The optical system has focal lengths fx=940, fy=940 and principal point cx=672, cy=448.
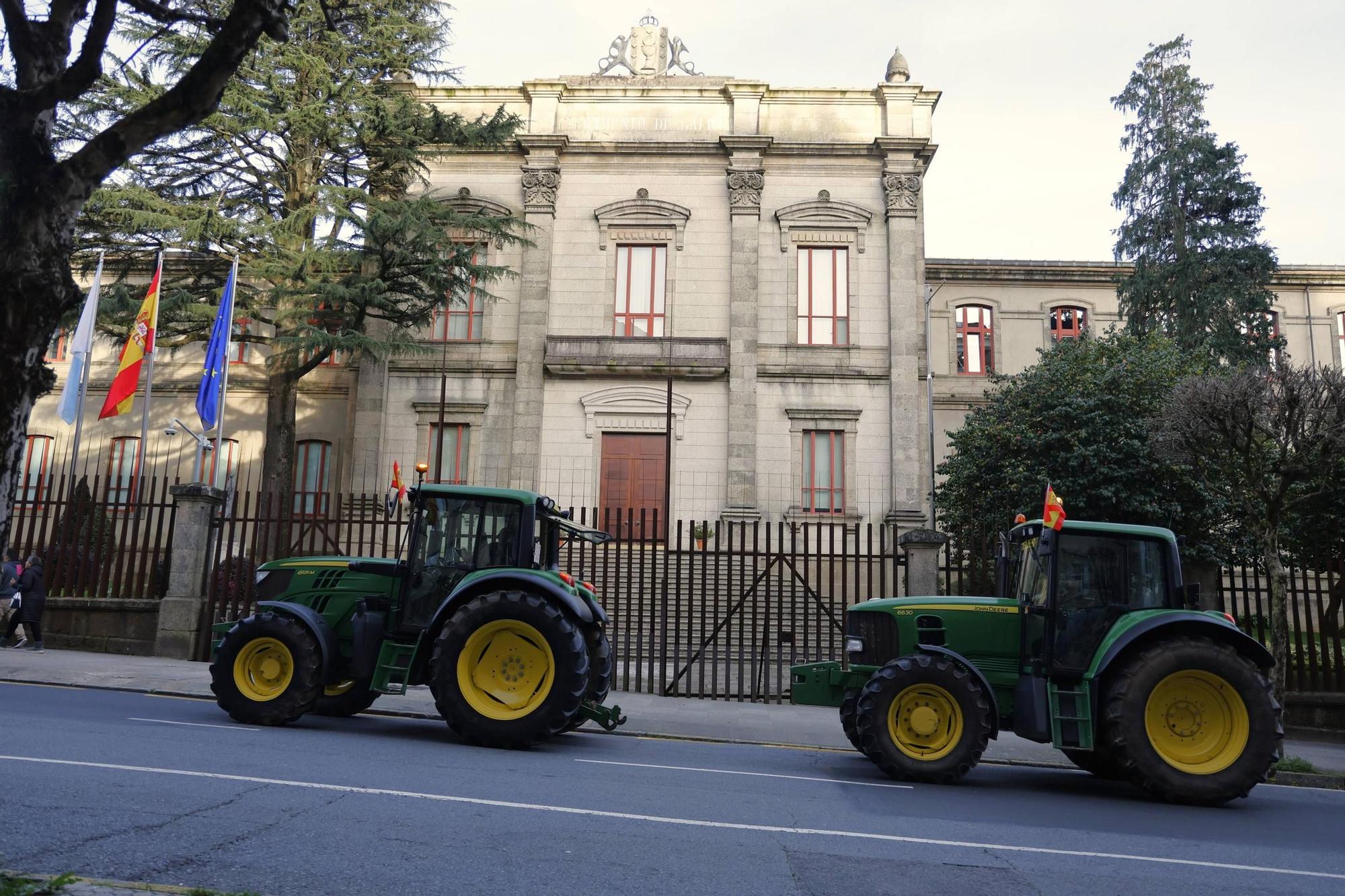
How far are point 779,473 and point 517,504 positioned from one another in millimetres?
17090

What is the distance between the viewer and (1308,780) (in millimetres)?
10023

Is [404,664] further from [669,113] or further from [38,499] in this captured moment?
[669,113]

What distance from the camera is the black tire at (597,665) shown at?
29.8ft

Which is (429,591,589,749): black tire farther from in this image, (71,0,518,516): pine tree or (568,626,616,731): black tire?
(71,0,518,516): pine tree

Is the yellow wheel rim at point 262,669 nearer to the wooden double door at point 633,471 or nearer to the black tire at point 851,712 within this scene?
the black tire at point 851,712

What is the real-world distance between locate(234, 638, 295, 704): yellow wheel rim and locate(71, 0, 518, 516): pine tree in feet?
45.1

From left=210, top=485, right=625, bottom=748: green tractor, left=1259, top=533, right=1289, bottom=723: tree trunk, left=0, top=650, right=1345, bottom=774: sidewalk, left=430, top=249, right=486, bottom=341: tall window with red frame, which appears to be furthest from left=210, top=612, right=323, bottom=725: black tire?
left=430, top=249, right=486, bottom=341: tall window with red frame

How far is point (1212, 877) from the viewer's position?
522 cm

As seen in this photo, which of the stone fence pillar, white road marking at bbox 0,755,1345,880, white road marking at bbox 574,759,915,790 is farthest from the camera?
the stone fence pillar

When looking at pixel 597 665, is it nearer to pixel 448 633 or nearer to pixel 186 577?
pixel 448 633

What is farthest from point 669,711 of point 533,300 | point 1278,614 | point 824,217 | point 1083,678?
point 824,217

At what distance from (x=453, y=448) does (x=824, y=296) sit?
11275 mm

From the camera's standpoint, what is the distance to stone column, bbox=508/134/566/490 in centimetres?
2562

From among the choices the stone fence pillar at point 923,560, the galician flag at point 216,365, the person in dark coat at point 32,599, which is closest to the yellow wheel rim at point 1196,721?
the stone fence pillar at point 923,560
